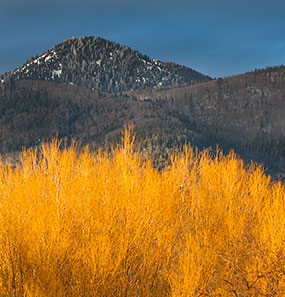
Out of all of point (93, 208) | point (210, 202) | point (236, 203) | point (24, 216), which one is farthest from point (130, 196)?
point (236, 203)

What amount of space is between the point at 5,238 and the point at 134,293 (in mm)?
6172

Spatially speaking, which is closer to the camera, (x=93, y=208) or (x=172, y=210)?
(x=93, y=208)

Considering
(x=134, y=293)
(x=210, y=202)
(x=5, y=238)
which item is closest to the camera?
(x=134, y=293)

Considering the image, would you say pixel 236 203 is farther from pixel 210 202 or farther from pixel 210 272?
pixel 210 272

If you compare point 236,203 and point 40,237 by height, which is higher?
point 40,237

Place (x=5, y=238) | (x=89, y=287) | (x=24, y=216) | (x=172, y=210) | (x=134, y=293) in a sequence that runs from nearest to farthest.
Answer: (x=89, y=287)
(x=134, y=293)
(x=5, y=238)
(x=24, y=216)
(x=172, y=210)

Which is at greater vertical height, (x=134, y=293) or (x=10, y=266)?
(x=10, y=266)

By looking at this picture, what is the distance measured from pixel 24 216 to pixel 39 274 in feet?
20.1

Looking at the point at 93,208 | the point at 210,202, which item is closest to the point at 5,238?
the point at 93,208

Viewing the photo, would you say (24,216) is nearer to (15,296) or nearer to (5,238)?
(5,238)

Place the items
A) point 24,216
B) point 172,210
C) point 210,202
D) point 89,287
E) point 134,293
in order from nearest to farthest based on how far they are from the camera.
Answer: point 89,287, point 134,293, point 24,216, point 172,210, point 210,202

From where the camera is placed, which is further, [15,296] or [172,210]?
[172,210]

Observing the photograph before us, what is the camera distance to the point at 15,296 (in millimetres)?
16297

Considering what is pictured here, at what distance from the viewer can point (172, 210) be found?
94.8 feet
